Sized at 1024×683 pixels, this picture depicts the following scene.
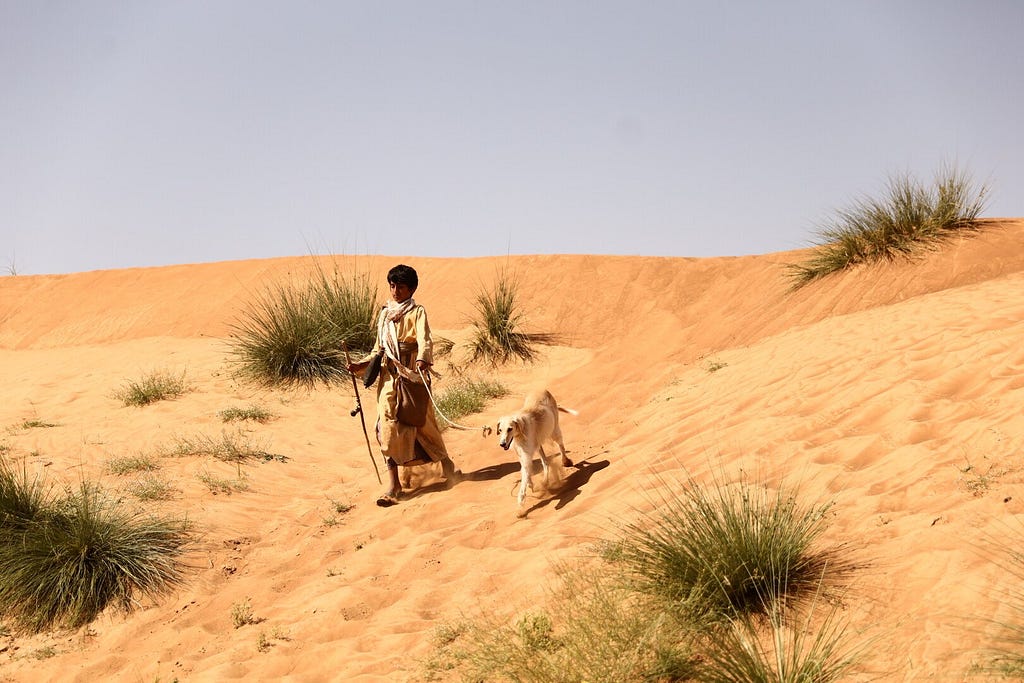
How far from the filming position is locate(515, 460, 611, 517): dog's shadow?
5.74 metres

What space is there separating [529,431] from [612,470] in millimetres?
777

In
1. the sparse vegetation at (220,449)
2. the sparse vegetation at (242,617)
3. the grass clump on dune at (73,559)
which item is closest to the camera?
the sparse vegetation at (242,617)

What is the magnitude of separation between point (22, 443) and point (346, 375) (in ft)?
14.5

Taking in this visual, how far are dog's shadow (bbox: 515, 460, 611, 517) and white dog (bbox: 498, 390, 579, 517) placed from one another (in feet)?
0.42

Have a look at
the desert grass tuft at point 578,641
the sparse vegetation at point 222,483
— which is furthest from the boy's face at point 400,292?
the desert grass tuft at point 578,641

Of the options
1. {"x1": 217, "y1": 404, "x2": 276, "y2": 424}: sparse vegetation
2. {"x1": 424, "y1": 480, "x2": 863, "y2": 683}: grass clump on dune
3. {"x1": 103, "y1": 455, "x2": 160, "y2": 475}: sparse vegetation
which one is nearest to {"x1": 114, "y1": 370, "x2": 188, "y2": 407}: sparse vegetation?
{"x1": 217, "y1": 404, "x2": 276, "y2": 424}: sparse vegetation

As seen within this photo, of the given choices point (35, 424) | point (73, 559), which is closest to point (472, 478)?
point (73, 559)

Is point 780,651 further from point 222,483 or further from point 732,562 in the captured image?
point 222,483

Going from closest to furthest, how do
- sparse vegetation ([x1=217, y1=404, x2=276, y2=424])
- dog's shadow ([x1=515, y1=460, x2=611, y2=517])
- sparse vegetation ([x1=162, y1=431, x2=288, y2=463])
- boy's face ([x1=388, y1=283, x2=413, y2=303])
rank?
dog's shadow ([x1=515, y1=460, x2=611, y2=517]) → boy's face ([x1=388, y1=283, x2=413, y2=303]) → sparse vegetation ([x1=162, y1=431, x2=288, y2=463]) → sparse vegetation ([x1=217, y1=404, x2=276, y2=424])

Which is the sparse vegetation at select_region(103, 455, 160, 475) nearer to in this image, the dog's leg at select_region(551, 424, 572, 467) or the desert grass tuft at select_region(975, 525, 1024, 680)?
the dog's leg at select_region(551, 424, 572, 467)

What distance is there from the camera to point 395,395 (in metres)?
6.56

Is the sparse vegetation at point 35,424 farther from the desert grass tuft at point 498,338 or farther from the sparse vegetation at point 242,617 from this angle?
the desert grass tuft at point 498,338

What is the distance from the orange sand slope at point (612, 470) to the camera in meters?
3.83

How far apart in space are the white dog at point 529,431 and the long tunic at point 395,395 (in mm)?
1018
